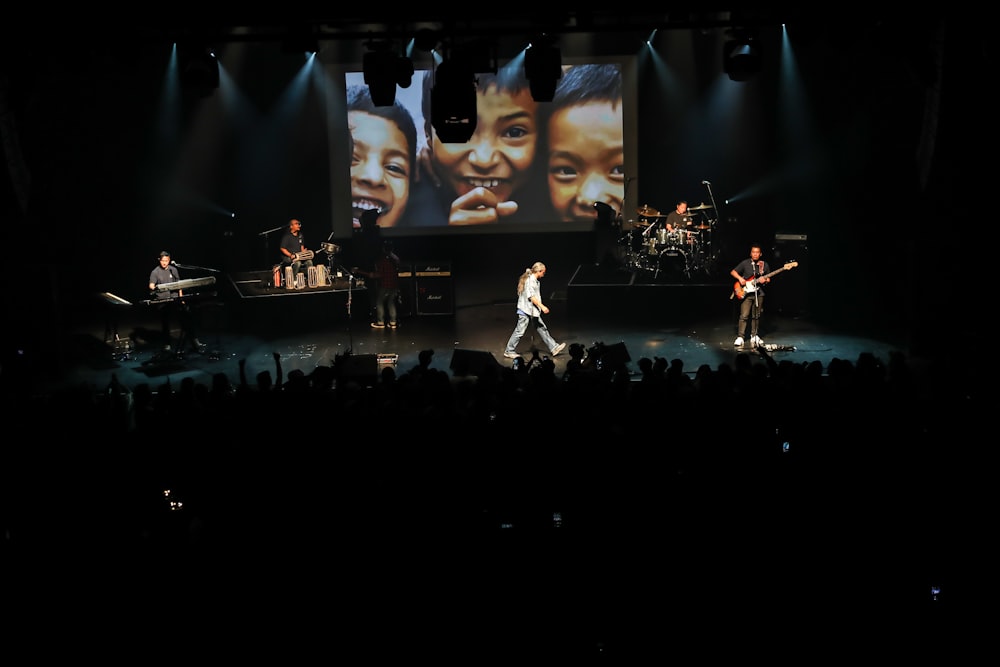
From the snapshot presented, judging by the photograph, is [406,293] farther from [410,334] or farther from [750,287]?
[750,287]

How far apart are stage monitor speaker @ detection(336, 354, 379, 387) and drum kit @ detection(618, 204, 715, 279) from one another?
786cm

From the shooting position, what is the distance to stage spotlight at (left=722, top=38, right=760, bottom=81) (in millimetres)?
10242

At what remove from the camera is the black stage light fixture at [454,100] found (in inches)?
386

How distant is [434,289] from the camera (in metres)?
16.2

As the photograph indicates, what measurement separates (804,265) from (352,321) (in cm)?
777

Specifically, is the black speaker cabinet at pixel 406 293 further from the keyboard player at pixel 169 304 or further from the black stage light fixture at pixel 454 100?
the black stage light fixture at pixel 454 100

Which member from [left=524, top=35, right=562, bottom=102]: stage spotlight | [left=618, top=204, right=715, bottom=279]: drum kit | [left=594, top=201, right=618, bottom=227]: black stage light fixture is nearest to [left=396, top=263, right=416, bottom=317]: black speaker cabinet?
[left=594, top=201, right=618, bottom=227]: black stage light fixture

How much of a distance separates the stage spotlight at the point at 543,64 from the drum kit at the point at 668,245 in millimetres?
5919

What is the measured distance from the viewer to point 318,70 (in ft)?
55.2

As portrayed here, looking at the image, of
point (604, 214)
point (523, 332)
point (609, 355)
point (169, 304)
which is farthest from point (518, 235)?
point (609, 355)

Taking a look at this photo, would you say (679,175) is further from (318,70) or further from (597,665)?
(597,665)

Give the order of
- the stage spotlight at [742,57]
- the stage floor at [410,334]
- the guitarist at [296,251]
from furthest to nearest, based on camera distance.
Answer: the guitarist at [296,251], the stage floor at [410,334], the stage spotlight at [742,57]

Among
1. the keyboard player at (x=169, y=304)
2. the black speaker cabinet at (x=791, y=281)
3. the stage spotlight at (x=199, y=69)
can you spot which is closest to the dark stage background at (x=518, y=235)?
the black speaker cabinet at (x=791, y=281)

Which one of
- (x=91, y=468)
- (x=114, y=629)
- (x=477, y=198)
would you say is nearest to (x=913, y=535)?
(x=114, y=629)
